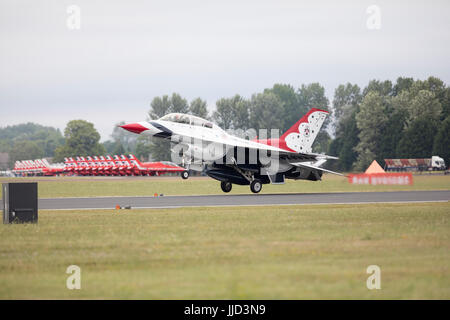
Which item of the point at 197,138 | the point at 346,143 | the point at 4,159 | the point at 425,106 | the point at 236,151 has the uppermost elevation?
the point at 425,106

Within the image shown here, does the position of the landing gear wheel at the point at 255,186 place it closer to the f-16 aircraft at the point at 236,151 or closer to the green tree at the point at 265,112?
the f-16 aircraft at the point at 236,151

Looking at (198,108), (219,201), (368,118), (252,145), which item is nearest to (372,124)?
(368,118)

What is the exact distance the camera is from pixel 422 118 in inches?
2889

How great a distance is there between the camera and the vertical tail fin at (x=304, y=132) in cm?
3244

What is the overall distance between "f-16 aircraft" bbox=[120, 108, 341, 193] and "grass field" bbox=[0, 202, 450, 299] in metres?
11.9

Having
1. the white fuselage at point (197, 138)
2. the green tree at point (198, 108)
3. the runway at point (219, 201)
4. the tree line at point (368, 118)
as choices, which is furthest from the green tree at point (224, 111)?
the runway at point (219, 201)

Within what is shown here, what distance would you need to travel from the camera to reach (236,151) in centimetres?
2966

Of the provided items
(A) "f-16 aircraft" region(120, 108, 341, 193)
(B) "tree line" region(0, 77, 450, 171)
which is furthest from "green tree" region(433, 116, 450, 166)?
(A) "f-16 aircraft" region(120, 108, 341, 193)

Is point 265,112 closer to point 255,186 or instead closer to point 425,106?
point 425,106

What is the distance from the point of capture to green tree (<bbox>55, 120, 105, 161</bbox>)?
120625mm

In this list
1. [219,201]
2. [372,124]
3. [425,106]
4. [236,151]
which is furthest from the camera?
[372,124]

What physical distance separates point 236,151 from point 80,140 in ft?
318

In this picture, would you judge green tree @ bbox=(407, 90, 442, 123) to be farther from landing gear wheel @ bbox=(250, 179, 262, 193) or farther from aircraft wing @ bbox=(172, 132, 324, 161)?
landing gear wheel @ bbox=(250, 179, 262, 193)
